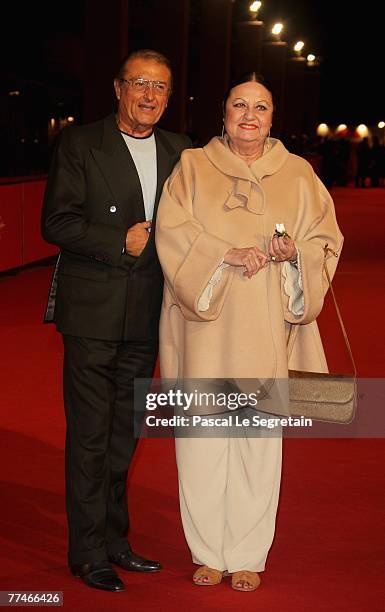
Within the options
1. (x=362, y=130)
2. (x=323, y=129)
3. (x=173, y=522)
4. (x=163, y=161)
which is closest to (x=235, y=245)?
(x=163, y=161)

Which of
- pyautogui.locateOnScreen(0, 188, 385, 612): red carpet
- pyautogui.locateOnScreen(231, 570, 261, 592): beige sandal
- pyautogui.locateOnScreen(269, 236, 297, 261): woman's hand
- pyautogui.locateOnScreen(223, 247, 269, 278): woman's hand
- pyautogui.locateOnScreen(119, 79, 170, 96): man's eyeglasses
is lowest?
pyautogui.locateOnScreen(0, 188, 385, 612): red carpet

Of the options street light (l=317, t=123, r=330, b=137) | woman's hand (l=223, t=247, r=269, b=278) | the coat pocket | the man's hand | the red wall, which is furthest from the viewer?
street light (l=317, t=123, r=330, b=137)

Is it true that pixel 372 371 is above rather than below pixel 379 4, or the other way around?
below

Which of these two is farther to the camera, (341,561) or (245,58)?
(245,58)

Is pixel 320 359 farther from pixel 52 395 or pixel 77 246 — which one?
pixel 52 395

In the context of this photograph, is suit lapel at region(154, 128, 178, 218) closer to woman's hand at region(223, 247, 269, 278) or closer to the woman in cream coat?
the woman in cream coat

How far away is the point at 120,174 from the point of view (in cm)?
498

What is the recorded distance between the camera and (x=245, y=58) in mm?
45281

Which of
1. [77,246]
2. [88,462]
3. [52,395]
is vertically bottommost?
[52,395]

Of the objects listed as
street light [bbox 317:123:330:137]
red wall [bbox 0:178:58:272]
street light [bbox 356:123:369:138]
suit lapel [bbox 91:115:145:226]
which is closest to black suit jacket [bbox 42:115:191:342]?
suit lapel [bbox 91:115:145:226]

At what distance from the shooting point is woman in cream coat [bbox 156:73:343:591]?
15.7 ft

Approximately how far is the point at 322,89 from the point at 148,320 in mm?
83860

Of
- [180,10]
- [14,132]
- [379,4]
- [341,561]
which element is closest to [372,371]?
[341,561]

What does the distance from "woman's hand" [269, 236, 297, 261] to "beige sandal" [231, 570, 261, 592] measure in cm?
119
